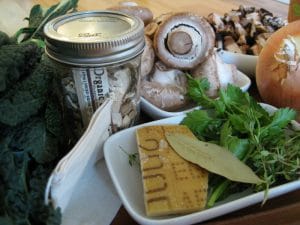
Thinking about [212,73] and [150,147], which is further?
[212,73]

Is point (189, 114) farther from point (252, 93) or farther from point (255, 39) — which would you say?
point (255, 39)

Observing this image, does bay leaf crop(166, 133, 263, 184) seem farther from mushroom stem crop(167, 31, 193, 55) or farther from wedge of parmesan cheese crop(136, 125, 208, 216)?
mushroom stem crop(167, 31, 193, 55)

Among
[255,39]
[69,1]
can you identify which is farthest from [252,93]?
[69,1]

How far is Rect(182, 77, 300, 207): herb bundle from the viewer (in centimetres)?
39

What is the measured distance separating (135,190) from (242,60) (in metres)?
0.32

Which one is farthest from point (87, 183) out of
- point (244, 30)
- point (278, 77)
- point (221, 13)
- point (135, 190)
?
point (221, 13)

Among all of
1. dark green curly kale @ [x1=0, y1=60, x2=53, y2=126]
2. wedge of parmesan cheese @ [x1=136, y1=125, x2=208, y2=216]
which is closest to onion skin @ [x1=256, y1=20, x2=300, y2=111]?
wedge of parmesan cheese @ [x1=136, y1=125, x2=208, y2=216]

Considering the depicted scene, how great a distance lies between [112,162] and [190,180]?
95 millimetres

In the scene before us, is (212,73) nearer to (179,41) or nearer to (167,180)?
(179,41)

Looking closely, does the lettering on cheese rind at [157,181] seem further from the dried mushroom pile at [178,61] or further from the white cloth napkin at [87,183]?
the dried mushroom pile at [178,61]

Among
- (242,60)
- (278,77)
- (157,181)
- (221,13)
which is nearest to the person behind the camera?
(157,181)

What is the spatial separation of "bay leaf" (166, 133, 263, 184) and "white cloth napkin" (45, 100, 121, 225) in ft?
0.27

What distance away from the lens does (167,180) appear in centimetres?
37

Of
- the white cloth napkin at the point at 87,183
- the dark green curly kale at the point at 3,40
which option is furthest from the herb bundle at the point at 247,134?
the dark green curly kale at the point at 3,40
